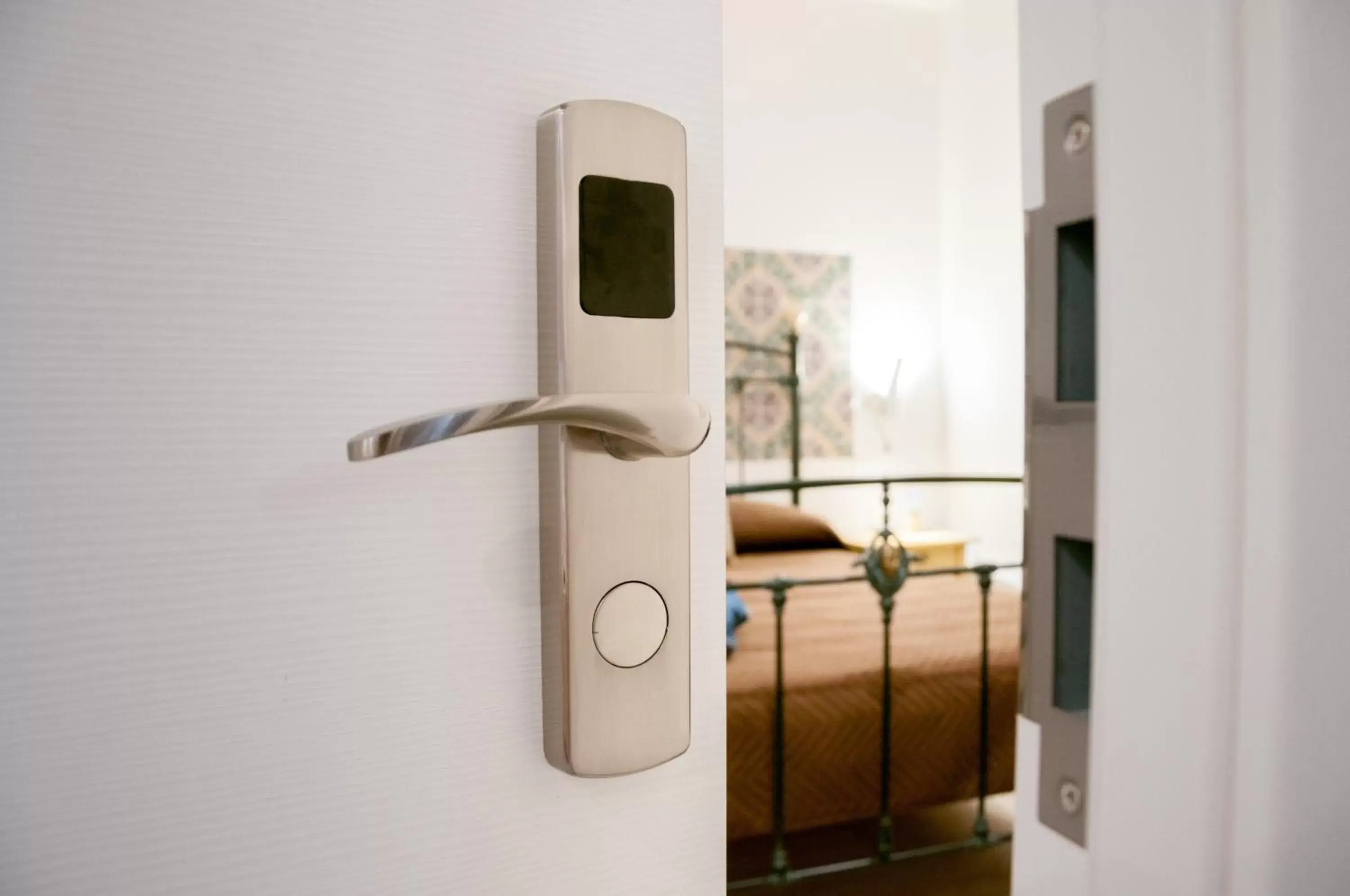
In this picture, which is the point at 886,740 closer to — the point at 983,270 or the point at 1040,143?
the point at 1040,143

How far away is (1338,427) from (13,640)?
59cm

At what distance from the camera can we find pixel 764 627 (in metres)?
2.02

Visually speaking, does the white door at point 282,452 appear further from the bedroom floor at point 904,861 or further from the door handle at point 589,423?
the bedroom floor at point 904,861

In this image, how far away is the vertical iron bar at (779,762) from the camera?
157 cm

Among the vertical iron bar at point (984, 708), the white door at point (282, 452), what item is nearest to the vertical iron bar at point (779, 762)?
the vertical iron bar at point (984, 708)

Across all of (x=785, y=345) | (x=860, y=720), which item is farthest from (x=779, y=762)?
(x=785, y=345)

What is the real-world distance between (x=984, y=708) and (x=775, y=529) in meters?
1.34

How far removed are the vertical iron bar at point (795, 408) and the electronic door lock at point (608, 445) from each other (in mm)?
3108

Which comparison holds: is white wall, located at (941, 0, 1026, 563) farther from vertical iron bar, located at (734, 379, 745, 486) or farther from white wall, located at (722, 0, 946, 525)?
vertical iron bar, located at (734, 379, 745, 486)

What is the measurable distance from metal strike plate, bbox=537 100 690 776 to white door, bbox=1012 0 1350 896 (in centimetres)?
24

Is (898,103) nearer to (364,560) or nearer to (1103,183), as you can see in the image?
(1103,183)

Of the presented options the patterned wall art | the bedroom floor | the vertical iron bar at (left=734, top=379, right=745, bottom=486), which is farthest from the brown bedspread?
the patterned wall art

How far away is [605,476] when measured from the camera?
13.8 inches

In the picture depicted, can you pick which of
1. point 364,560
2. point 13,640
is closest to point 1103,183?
point 364,560
